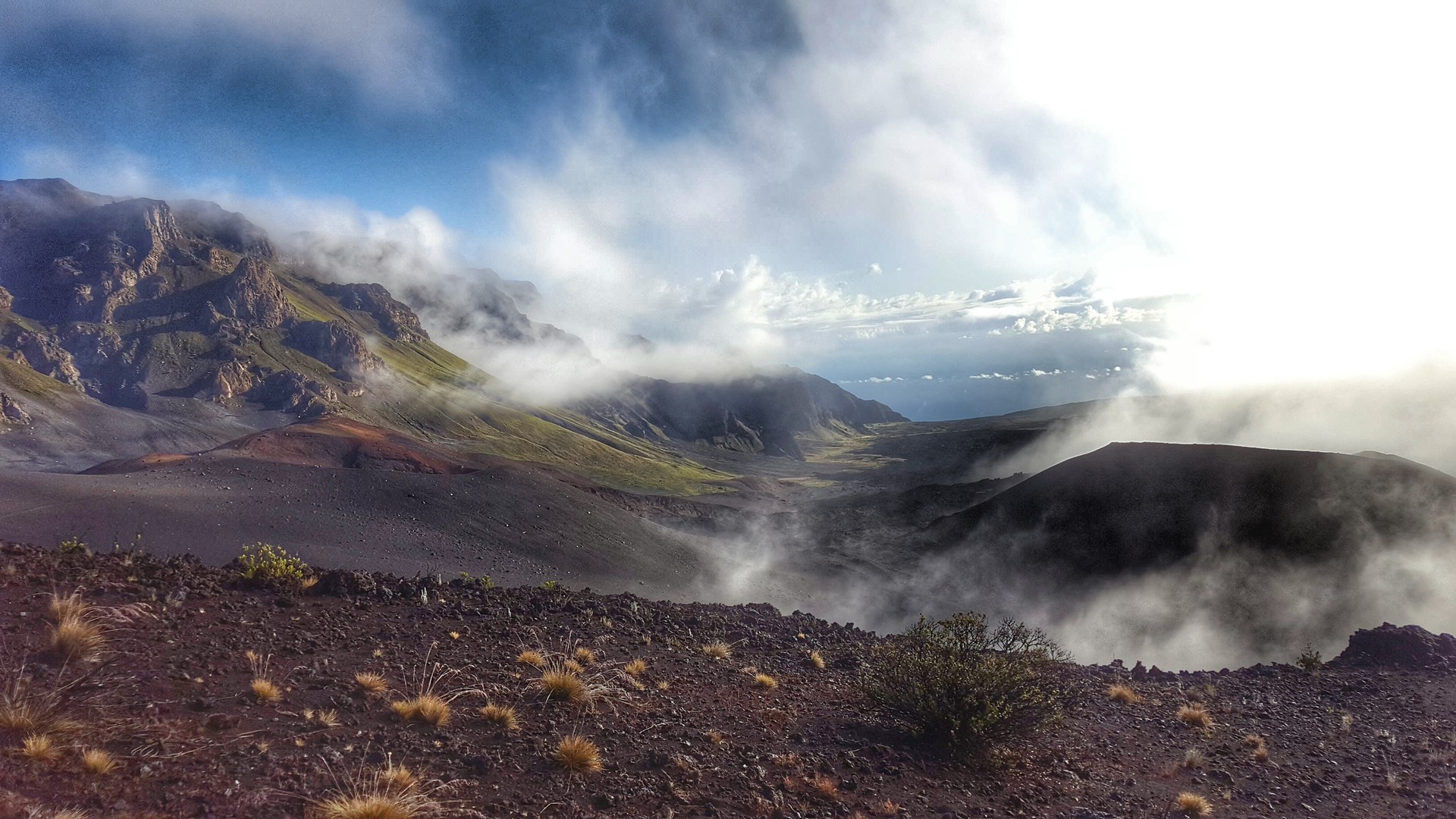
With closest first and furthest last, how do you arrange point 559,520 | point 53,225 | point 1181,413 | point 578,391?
1. point 559,520
2. point 1181,413
3. point 53,225
4. point 578,391

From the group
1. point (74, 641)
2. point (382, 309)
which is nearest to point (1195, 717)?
point (74, 641)

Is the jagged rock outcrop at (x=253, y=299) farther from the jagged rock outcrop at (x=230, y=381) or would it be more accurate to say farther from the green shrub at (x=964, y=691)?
the green shrub at (x=964, y=691)

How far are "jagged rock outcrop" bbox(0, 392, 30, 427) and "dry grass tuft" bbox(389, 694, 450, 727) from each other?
84.3 metres

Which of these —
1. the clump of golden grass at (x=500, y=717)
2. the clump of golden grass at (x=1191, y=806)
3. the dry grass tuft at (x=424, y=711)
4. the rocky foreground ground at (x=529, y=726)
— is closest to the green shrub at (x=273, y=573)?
the rocky foreground ground at (x=529, y=726)

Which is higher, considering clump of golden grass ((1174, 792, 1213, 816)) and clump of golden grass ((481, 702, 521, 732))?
clump of golden grass ((481, 702, 521, 732))

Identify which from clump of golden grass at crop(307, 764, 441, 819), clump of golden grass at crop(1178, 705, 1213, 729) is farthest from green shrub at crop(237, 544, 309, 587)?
clump of golden grass at crop(1178, 705, 1213, 729)

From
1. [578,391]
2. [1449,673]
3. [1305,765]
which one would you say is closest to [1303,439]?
[1449,673]

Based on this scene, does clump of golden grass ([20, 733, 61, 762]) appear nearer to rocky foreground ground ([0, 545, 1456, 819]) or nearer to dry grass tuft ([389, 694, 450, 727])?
rocky foreground ground ([0, 545, 1456, 819])

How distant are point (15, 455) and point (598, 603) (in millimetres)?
73822

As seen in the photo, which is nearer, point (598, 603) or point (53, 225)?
point (598, 603)

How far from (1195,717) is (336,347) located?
122711 millimetres

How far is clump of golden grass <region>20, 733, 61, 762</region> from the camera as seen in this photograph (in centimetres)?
448

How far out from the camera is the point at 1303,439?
83.6 meters

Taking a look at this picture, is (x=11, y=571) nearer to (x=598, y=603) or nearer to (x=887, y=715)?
(x=598, y=603)
